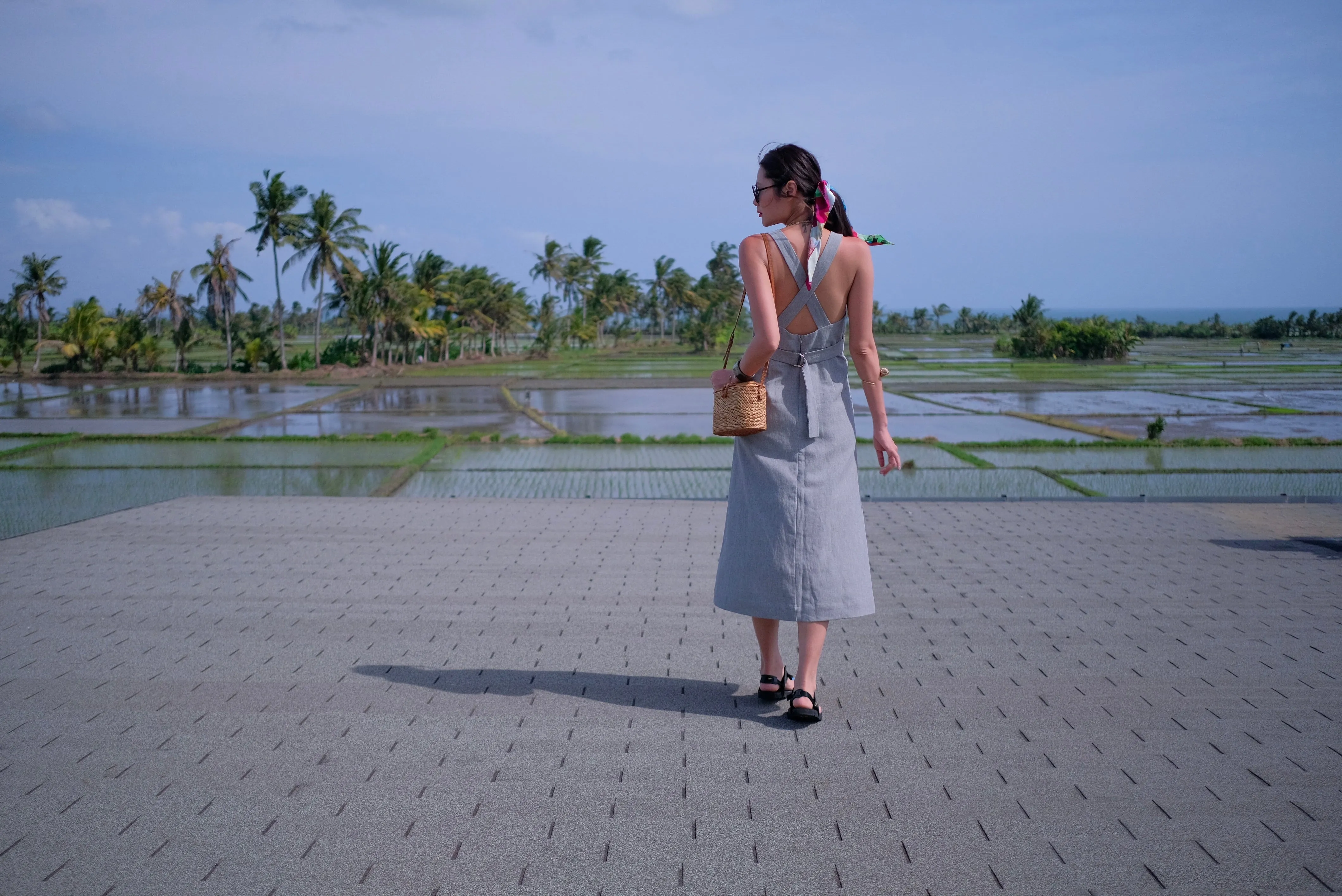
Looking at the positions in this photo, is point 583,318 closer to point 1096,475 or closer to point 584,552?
point 1096,475

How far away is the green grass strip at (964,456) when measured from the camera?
11.0 m

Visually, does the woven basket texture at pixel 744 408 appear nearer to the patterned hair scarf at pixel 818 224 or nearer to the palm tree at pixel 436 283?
the patterned hair scarf at pixel 818 224

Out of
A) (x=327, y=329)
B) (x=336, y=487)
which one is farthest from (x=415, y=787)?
(x=327, y=329)

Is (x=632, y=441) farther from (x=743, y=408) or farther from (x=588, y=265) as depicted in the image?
(x=588, y=265)

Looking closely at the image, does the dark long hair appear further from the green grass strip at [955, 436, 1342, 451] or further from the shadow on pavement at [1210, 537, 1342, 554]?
the green grass strip at [955, 436, 1342, 451]

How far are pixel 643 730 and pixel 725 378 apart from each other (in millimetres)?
1025

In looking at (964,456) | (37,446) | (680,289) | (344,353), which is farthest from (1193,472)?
(680,289)

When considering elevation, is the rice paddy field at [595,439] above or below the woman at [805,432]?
below

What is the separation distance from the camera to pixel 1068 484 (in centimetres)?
958

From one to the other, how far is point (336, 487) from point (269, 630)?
574 centimetres

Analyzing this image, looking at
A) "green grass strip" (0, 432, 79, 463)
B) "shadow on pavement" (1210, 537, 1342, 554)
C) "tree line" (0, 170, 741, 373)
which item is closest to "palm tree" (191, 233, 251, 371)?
"tree line" (0, 170, 741, 373)

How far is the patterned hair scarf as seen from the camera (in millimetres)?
2861

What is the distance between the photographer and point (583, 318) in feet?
163

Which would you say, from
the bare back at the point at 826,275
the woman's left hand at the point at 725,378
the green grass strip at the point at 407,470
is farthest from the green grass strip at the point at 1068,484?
the woman's left hand at the point at 725,378
